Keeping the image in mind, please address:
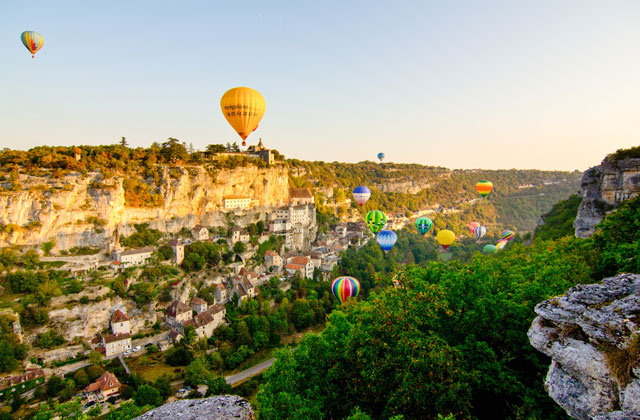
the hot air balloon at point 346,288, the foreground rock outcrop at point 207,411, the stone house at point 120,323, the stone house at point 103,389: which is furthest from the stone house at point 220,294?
the foreground rock outcrop at point 207,411

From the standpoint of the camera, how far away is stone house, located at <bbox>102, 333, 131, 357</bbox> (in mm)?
20600

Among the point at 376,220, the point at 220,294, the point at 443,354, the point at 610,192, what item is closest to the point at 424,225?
the point at 376,220

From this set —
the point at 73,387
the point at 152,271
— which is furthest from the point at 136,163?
the point at 73,387

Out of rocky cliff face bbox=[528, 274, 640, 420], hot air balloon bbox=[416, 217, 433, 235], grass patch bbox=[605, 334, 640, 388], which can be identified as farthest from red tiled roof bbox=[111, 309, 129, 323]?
hot air balloon bbox=[416, 217, 433, 235]

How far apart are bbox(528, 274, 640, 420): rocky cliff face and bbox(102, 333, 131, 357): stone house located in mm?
24258

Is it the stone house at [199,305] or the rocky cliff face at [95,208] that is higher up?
the rocky cliff face at [95,208]

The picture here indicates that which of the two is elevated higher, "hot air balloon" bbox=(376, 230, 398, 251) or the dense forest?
the dense forest

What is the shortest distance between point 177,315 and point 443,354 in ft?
75.2

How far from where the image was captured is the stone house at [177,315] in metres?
23.5

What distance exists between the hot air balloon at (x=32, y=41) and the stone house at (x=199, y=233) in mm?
17134

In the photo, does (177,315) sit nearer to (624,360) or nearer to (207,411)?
(207,411)

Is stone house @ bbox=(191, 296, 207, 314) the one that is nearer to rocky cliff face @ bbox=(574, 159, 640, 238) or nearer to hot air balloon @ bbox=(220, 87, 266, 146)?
hot air balloon @ bbox=(220, 87, 266, 146)

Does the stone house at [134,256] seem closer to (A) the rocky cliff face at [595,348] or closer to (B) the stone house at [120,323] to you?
(B) the stone house at [120,323]

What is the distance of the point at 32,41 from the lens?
2173 cm
